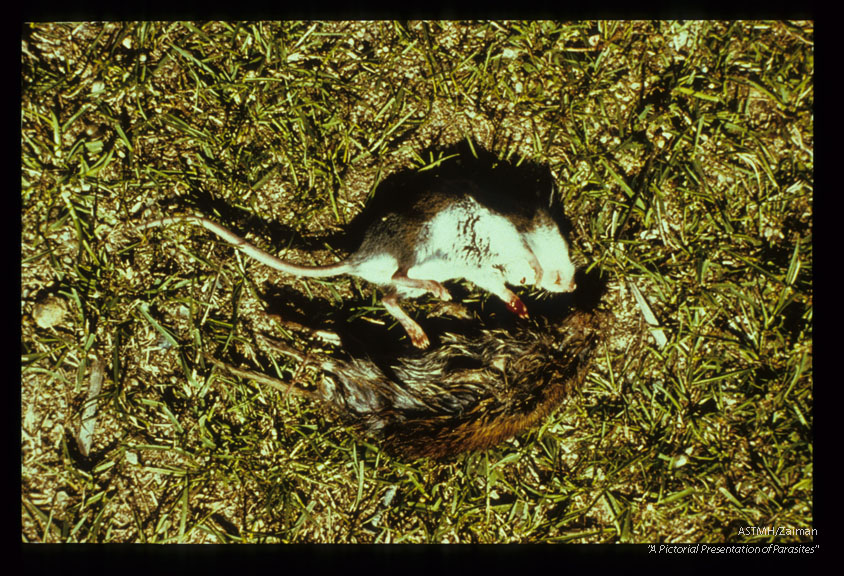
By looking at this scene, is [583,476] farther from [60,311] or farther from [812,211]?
[60,311]

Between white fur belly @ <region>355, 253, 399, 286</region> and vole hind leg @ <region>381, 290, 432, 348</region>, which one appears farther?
vole hind leg @ <region>381, 290, 432, 348</region>

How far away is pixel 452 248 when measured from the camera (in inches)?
87.4

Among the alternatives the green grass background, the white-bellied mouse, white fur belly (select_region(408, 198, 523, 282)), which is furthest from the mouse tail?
white fur belly (select_region(408, 198, 523, 282))

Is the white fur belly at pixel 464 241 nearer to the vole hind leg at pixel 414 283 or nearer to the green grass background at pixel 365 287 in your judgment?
the vole hind leg at pixel 414 283

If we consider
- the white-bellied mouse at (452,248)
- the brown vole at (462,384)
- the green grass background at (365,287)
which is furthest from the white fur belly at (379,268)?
the brown vole at (462,384)

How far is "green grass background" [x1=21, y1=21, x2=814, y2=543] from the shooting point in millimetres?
2373

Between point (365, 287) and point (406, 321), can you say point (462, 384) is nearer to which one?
point (406, 321)

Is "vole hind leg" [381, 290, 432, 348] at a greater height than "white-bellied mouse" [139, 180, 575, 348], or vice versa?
"white-bellied mouse" [139, 180, 575, 348]

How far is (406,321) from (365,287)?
0.30m

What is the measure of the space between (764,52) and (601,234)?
1272 millimetres

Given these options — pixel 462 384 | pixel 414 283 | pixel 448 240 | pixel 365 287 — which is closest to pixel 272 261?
pixel 365 287

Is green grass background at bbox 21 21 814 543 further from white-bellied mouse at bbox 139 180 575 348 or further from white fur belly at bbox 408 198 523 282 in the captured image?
white fur belly at bbox 408 198 523 282

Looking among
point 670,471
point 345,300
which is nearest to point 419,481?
point 345,300

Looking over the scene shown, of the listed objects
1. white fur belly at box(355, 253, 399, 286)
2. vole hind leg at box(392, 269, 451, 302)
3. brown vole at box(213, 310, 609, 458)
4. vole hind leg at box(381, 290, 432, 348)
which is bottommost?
brown vole at box(213, 310, 609, 458)
